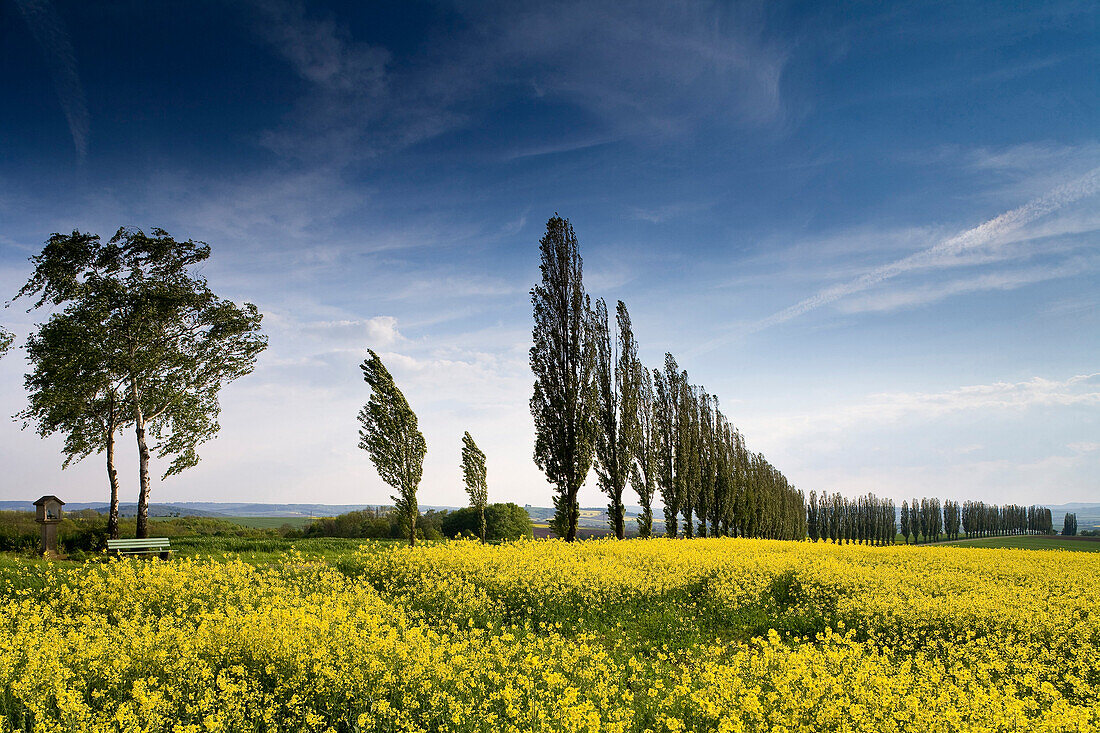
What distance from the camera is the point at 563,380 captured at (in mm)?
24969

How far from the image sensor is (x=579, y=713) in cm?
476

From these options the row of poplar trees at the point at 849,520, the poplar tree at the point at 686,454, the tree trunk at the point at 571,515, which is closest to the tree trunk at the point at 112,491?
the tree trunk at the point at 571,515

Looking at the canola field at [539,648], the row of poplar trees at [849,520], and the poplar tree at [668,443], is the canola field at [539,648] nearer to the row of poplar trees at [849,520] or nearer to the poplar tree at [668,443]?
the poplar tree at [668,443]

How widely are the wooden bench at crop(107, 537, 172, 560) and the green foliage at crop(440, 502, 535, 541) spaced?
22.7m

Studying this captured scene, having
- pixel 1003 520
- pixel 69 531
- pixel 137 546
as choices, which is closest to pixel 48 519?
pixel 69 531

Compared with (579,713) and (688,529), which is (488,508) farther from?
(579,713)

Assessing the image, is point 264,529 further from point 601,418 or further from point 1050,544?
point 1050,544

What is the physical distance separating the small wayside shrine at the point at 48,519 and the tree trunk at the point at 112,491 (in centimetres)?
140

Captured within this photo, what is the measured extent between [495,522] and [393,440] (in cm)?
1807

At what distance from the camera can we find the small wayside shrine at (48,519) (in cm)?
1736

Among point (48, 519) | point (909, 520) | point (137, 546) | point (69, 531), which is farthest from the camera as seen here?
point (909, 520)

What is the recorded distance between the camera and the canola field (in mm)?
5336

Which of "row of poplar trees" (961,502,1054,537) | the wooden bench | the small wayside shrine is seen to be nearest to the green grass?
"row of poplar trees" (961,502,1054,537)

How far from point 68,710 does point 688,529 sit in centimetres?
3181
